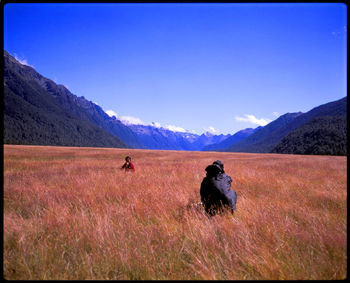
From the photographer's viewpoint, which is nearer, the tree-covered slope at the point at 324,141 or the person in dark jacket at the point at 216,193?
the person in dark jacket at the point at 216,193

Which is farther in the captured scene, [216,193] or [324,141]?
[324,141]

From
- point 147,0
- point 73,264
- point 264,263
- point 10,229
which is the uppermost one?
point 147,0

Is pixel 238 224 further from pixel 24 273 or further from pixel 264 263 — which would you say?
pixel 24 273

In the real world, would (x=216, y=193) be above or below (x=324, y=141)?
above

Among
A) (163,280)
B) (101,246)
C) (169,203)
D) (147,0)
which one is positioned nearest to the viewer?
(163,280)

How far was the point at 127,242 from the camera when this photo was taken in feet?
9.36

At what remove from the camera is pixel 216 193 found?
12.8ft

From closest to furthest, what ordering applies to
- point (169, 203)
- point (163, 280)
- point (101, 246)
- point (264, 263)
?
1. point (163, 280)
2. point (264, 263)
3. point (101, 246)
4. point (169, 203)

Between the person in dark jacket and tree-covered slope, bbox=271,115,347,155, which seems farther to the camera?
tree-covered slope, bbox=271,115,347,155

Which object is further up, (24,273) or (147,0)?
(147,0)

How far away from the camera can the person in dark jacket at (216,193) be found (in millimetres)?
3902

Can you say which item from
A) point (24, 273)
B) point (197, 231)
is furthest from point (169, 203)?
point (24, 273)

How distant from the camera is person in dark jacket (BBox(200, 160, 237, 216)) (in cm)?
390

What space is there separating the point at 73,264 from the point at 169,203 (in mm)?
2650
